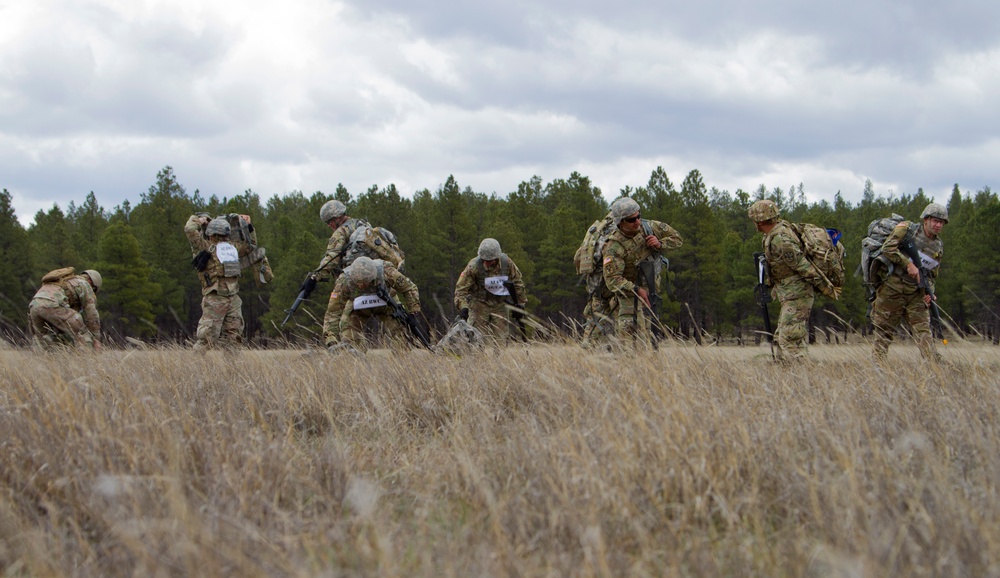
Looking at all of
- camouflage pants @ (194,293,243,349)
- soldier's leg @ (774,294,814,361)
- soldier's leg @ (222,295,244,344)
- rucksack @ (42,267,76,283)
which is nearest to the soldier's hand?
soldier's leg @ (774,294,814,361)

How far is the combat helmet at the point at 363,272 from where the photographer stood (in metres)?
8.63

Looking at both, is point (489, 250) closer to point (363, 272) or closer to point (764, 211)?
point (363, 272)

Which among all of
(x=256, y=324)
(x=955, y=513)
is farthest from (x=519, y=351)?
(x=256, y=324)

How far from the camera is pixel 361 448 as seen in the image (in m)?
3.83

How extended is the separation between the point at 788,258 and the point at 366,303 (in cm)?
473

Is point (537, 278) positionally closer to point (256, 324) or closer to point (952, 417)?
point (256, 324)

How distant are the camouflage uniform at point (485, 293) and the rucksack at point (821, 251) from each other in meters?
3.71

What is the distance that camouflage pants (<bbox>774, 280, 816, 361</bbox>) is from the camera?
283 inches

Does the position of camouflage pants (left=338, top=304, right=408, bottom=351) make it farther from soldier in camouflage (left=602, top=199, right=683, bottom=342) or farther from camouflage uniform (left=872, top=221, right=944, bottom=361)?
camouflage uniform (left=872, top=221, right=944, bottom=361)

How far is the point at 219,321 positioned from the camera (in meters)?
9.78

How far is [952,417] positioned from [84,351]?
25.9 feet

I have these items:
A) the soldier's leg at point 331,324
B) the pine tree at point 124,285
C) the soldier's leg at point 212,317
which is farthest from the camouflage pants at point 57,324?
the pine tree at point 124,285

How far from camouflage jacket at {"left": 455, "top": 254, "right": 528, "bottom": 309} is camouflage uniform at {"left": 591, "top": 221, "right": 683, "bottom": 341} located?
5.58 ft

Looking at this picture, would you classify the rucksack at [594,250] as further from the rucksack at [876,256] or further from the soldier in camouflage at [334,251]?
the soldier in camouflage at [334,251]
